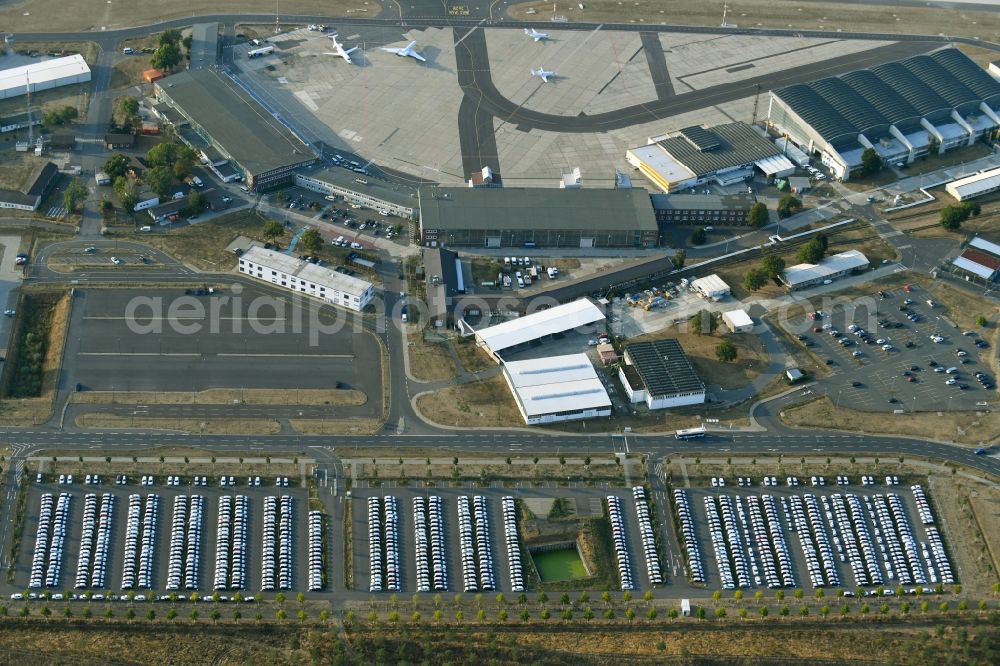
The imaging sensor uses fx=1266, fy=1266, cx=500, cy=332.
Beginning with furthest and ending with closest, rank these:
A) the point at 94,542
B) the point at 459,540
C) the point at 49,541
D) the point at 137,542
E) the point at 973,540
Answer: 1. the point at 973,540
2. the point at 459,540
3. the point at 137,542
4. the point at 94,542
5. the point at 49,541

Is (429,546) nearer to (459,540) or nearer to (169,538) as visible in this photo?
(459,540)

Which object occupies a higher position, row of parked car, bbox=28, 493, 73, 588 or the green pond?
row of parked car, bbox=28, 493, 73, 588

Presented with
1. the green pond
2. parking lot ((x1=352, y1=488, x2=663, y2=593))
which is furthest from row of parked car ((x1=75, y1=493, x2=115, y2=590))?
the green pond

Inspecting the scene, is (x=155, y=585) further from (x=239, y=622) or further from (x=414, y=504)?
(x=414, y=504)

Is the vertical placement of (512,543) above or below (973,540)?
above

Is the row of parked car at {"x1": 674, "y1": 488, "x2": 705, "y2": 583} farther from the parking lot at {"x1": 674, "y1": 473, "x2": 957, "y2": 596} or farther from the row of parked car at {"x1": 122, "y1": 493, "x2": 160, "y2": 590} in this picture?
the row of parked car at {"x1": 122, "y1": 493, "x2": 160, "y2": 590}

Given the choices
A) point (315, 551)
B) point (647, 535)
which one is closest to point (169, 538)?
point (315, 551)

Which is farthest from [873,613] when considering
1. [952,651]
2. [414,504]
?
[414,504]
